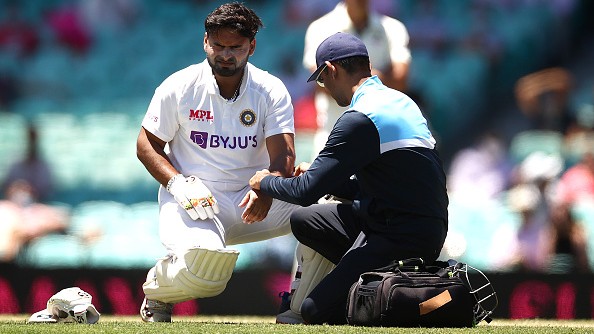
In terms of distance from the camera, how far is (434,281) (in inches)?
184

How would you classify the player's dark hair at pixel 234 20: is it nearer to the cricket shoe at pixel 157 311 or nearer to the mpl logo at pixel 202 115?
the mpl logo at pixel 202 115

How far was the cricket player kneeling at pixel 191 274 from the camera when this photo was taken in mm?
5176

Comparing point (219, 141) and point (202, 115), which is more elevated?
point (202, 115)

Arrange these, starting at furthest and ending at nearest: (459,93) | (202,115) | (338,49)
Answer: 1. (459,93)
2. (202,115)
3. (338,49)

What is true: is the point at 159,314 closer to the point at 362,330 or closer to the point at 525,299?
the point at 362,330

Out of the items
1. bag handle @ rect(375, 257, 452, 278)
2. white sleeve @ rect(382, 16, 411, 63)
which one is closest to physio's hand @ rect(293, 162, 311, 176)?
bag handle @ rect(375, 257, 452, 278)

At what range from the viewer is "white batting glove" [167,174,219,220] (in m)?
5.32

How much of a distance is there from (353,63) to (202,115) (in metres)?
0.90

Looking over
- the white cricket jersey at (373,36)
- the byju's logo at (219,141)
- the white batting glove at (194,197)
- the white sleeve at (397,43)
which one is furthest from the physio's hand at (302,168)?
the white sleeve at (397,43)

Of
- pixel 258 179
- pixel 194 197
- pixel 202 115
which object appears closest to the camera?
pixel 258 179

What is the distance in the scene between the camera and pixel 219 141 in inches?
221

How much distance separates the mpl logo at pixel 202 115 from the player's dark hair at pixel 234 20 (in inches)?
15.0

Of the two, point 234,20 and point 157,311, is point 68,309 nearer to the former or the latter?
A: point 157,311

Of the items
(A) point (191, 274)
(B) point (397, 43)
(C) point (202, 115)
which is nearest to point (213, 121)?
(C) point (202, 115)
